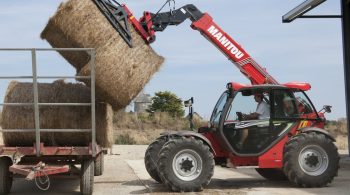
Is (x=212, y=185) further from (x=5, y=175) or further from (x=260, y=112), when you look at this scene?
(x=5, y=175)

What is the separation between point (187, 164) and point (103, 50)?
8.03 feet

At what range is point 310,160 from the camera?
10.5 m

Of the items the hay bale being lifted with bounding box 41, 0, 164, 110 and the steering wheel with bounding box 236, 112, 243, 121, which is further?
the steering wheel with bounding box 236, 112, 243, 121

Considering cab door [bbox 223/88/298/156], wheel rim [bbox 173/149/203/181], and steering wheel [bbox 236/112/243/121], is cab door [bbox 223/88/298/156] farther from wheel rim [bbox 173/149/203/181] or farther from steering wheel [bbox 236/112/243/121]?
wheel rim [bbox 173/149/203/181]

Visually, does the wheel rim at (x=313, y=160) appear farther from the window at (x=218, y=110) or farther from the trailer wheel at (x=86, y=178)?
the trailer wheel at (x=86, y=178)

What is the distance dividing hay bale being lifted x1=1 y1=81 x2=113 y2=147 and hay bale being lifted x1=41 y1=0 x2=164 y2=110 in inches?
19.0

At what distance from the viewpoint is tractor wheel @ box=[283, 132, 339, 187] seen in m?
10.3

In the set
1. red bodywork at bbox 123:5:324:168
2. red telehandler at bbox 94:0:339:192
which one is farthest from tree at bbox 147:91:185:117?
red telehandler at bbox 94:0:339:192

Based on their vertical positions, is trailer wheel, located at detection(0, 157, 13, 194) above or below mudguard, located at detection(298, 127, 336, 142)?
below

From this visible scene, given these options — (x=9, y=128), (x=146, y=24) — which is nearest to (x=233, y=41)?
(x=146, y=24)

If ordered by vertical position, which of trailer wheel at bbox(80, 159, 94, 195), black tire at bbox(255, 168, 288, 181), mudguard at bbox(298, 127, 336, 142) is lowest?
black tire at bbox(255, 168, 288, 181)

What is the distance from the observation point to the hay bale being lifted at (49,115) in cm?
989

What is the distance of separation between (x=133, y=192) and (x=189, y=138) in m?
1.36

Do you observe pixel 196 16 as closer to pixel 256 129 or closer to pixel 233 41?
pixel 233 41
